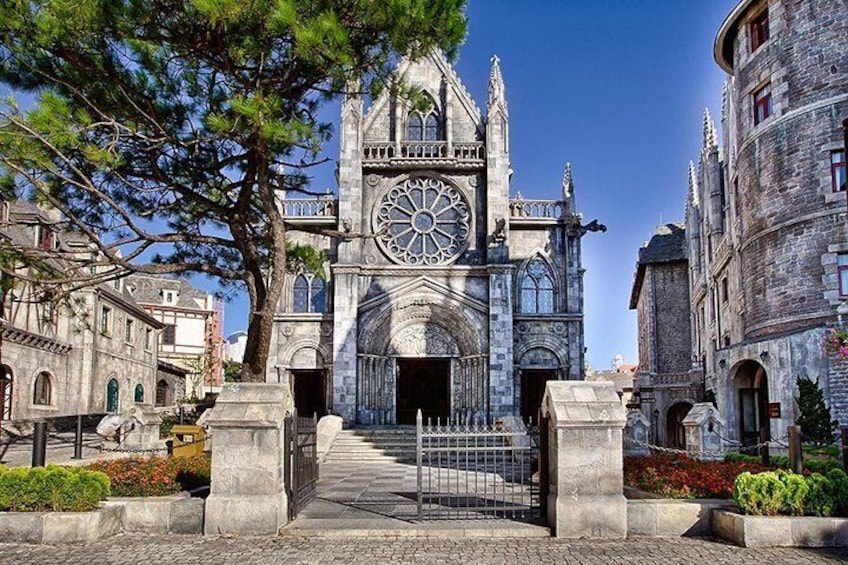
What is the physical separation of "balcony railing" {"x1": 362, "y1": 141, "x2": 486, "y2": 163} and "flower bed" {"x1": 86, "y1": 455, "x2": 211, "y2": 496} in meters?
20.7

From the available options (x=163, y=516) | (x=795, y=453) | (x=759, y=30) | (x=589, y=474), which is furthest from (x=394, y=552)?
(x=759, y=30)

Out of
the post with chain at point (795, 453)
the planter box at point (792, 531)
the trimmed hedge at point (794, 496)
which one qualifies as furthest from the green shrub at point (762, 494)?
the post with chain at point (795, 453)

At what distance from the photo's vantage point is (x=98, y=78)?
1304 centimetres

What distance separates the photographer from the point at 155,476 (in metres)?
11.7

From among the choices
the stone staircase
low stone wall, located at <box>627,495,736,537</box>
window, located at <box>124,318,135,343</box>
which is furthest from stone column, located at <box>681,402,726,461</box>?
window, located at <box>124,318,135,343</box>

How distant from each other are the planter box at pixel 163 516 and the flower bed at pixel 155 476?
74 centimetres

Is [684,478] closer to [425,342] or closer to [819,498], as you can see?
[819,498]

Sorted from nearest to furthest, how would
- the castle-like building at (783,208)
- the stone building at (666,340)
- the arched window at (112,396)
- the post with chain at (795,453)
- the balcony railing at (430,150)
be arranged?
1. the post with chain at (795,453)
2. the castle-like building at (783,208)
3. the balcony railing at (430,150)
4. the arched window at (112,396)
5. the stone building at (666,340)

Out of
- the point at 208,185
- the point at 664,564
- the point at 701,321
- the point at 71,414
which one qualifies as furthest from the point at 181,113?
the point at 701,321

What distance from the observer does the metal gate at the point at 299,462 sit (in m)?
11.0

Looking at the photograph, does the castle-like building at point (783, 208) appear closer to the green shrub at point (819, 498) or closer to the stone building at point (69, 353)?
the green shrub at point (819, 498)

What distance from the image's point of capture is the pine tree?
75.7ft

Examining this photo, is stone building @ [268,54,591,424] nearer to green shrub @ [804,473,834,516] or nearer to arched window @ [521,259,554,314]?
arched window @ [521,259,554,314]

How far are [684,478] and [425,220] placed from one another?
2195 cm
